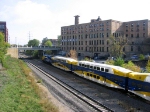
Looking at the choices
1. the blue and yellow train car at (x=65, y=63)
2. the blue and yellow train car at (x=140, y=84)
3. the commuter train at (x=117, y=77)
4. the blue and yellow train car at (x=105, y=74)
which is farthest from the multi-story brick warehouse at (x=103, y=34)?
the blue and yellow train car at (x=140, y=84)

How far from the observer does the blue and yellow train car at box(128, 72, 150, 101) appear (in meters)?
21.5

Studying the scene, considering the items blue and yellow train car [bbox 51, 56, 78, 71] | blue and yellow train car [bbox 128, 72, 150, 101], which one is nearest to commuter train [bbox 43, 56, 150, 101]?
blue and yellow train car [bbox 128, 72, 150, 101]

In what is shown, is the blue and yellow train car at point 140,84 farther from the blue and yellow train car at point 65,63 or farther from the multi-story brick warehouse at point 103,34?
the multi-story brick warehouse at point 103,34

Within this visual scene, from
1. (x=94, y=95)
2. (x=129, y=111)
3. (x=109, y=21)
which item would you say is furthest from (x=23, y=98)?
(x=109, y=21)

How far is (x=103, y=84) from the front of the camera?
99.2ft

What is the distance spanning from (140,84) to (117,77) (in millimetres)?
4356

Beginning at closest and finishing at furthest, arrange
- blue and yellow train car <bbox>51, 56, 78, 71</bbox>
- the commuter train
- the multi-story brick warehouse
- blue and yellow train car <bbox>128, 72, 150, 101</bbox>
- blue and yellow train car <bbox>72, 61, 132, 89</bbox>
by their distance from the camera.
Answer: blue and yellow train car <bbox>128, 72, 150, 101</bbox> < the commuter train < blue and yellow train car <bbox>72, 61, 132, 89</bbox> < blue and yellow train car <bbox>51, 56, 78, 71</bbox> < the multi-story brick warehouse

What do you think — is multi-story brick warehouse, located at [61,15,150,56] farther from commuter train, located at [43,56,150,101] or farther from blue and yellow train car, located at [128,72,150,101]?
blue and yellow train car, located at [128,72,150,101]

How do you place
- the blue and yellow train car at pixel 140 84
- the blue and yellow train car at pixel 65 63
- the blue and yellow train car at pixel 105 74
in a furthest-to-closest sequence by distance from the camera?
the blue and yellow train car at pixel 65 63
the blue and yellow train car at pixel 105 74
the blue and yellow train car at pixel 140 84

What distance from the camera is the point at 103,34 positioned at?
8738 centimetres

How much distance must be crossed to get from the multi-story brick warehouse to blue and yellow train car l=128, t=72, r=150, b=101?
60137mm

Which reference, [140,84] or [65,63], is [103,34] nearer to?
[65,63]

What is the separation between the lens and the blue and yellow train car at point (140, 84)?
21.5m

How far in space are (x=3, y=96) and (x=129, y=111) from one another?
1259 centimetres
